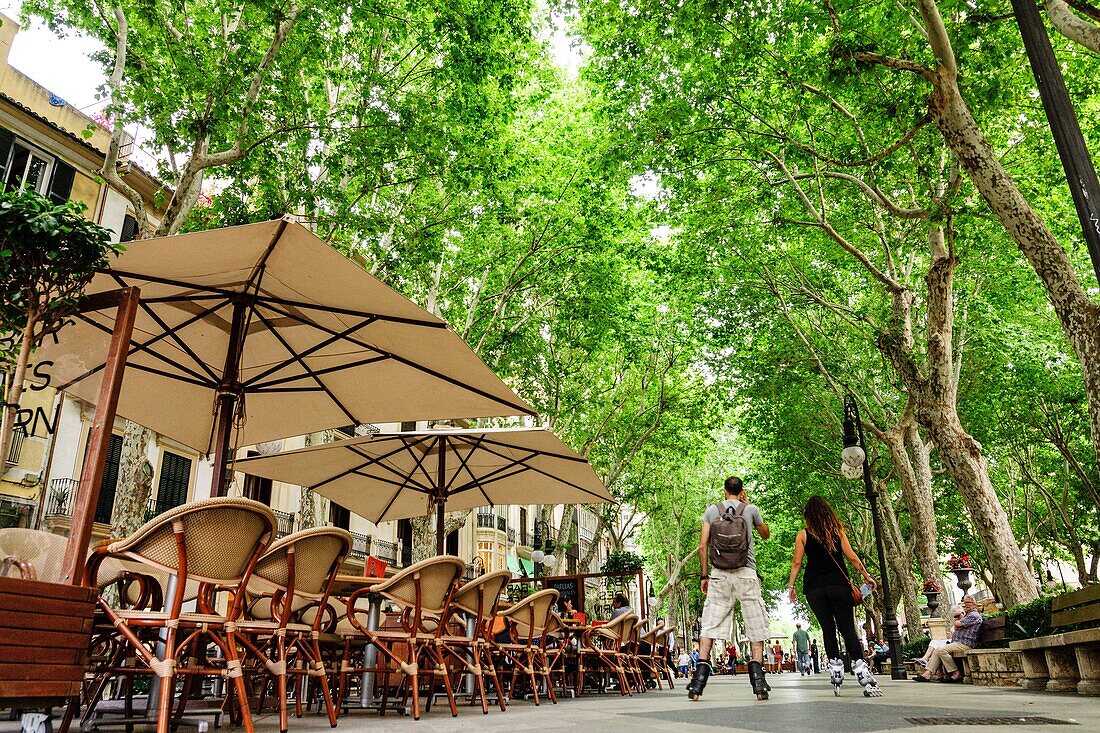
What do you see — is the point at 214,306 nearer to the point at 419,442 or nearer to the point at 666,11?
the point at 419,442

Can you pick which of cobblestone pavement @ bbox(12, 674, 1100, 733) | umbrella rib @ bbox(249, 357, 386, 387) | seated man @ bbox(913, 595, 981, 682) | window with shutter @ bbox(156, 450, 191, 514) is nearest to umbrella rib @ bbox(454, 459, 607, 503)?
cobblestone pavement @ bbox(12, 674, 1100, 733)

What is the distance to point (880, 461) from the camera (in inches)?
1018

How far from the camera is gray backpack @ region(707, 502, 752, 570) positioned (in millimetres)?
6637

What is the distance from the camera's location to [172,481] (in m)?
19.6

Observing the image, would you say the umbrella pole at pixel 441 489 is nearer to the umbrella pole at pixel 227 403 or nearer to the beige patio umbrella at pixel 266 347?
the beige patio umbrella at pixel 266 347

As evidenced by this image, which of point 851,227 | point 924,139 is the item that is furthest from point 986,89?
point 851,227

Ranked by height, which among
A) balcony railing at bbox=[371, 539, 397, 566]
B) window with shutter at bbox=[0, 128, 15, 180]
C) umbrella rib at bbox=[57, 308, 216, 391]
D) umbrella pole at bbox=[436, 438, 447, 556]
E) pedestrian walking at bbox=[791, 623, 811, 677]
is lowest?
pedestrian walking at bbox=[791, 623, 811, 677]

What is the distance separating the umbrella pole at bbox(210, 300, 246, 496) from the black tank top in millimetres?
5644

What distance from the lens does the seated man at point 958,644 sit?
11.1 m

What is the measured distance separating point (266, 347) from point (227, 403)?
2.86ft

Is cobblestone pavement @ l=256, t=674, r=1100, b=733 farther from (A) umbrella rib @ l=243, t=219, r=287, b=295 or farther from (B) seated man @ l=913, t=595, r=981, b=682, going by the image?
(B) seated man @ l=913, t=595, r=981, b=682

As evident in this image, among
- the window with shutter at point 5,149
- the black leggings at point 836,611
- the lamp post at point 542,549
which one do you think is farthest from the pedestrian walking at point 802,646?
the window with shutter at point 5,149

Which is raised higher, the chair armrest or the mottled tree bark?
the mottled tree bark

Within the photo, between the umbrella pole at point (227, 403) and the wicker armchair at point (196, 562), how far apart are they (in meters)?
1.81
